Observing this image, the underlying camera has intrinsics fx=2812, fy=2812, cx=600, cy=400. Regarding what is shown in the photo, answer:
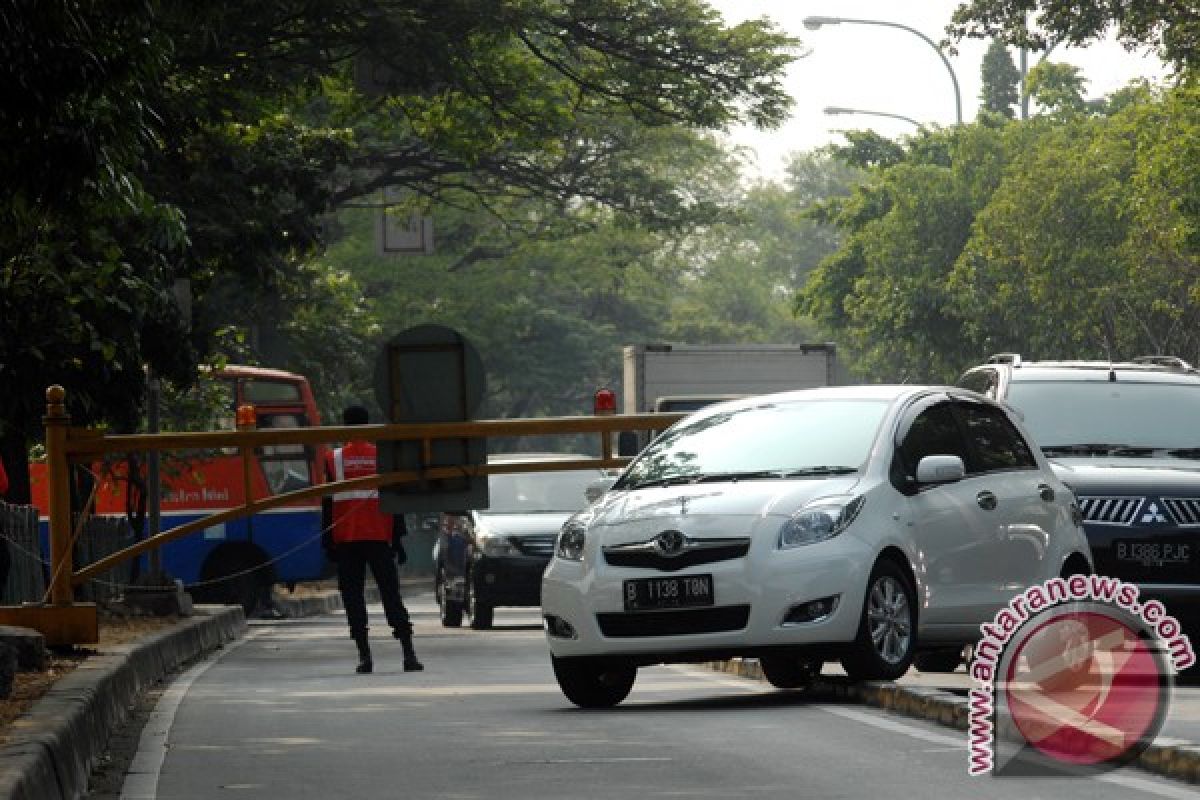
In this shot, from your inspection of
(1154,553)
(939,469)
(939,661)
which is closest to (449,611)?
(939,661)

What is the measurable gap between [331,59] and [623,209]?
642 inches

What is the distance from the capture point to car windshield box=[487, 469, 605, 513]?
28312mm

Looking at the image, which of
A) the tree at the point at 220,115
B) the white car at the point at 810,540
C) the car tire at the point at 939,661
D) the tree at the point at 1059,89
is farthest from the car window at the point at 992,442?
the tree at the point at 1059,89

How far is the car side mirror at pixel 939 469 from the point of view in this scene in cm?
1460

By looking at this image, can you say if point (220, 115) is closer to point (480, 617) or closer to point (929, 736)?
point (480, 617)

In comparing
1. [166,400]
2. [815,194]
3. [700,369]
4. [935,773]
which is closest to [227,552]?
[166,400]

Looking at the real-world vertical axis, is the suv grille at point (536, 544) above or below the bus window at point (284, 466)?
below

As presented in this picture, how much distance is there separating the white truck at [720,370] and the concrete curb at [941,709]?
22.5 meters

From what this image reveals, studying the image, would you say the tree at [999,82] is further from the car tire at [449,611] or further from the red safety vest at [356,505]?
the red safety vest at [356,505]

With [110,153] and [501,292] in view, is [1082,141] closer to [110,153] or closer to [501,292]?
[501,292]

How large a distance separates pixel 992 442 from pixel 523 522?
39.7 ft

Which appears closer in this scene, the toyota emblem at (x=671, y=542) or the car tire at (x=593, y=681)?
the toyota emblem at (x=671, y=542)

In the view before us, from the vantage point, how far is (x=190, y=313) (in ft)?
81.1

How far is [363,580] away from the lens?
65.0 ft
